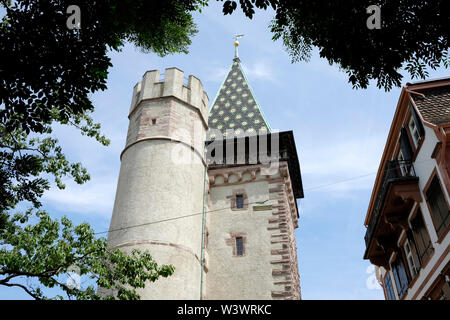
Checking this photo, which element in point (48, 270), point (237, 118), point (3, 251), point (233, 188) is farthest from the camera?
point (237, 118)

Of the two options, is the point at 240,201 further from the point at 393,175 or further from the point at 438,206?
the point at 438,206

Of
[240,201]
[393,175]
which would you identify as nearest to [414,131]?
[393,175]

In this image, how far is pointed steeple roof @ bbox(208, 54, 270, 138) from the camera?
2822 cm

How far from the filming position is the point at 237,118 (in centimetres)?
2908

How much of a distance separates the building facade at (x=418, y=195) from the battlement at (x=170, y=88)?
1233 centimetres

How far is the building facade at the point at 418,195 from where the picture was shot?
12281mm

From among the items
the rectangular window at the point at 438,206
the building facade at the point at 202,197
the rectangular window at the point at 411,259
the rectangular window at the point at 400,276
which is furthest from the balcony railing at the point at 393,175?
the building facade at the point at 202,197

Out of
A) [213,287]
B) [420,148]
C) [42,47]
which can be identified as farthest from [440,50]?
[213,287]

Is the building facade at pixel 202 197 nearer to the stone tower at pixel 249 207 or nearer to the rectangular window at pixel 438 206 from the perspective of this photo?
the stone tower at pixel 249 207

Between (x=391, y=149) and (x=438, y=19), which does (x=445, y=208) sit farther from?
(x=438, y=19)

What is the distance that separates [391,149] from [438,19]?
1123 cm

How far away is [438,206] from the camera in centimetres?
1260

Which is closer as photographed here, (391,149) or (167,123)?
(391,149)

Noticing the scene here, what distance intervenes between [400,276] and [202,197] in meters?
11.3
